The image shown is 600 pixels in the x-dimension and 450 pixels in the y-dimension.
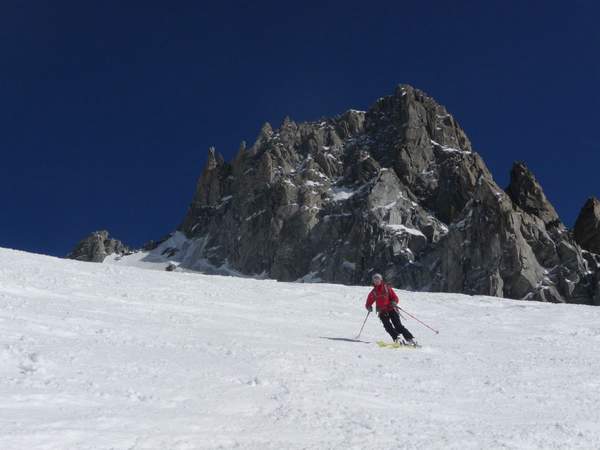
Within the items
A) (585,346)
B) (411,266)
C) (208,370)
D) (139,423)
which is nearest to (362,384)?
(208,370)

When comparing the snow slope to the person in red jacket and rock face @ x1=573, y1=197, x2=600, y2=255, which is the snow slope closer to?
the person in red jacket

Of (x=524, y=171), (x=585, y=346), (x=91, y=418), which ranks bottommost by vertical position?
(x=91, y=418)

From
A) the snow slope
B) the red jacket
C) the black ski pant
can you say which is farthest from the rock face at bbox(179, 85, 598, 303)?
the snow slope

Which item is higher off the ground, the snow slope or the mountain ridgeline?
Result: the mountain ridgeline

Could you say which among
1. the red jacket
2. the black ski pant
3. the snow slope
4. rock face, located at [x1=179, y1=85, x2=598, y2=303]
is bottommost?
the snow slope

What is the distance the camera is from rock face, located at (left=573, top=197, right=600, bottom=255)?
5418 inches

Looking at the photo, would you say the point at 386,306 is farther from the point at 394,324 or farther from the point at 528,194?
the point at 528,194

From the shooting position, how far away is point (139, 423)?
20.2 ft

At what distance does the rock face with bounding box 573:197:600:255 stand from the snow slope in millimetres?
135535

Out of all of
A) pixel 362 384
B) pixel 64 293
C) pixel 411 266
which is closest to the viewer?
pixel 362 384

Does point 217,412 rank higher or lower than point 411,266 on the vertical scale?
lower

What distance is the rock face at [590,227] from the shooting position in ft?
452

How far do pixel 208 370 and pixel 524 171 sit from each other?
164207 mm

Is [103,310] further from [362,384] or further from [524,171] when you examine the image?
[524,171]
